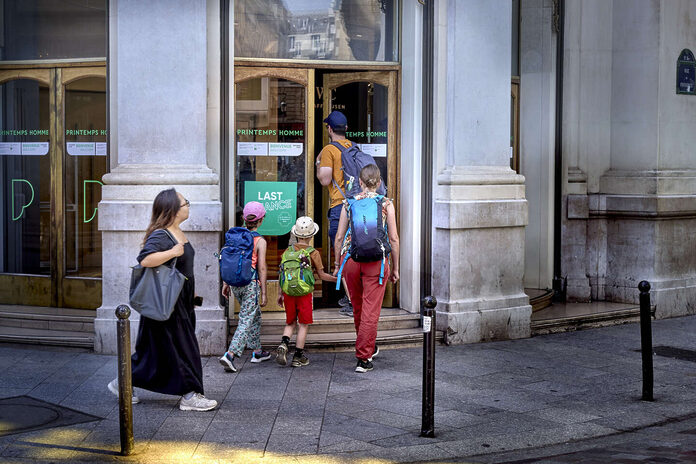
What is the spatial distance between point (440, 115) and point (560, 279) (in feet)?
11.7

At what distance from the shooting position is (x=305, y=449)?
6.63 m

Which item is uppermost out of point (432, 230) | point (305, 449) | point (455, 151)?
point (455, 151)

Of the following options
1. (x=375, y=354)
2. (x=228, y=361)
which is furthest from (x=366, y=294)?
(x=228, y=361)

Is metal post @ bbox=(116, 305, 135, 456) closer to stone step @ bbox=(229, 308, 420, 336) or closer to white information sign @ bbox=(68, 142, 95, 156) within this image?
stone step @ bbox=(229, 308, 420, 336)

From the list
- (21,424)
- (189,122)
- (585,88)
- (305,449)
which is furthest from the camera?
(585,88)

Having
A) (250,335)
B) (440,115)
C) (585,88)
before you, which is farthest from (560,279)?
(250,335)

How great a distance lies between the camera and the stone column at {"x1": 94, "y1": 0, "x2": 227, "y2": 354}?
31.8 ft

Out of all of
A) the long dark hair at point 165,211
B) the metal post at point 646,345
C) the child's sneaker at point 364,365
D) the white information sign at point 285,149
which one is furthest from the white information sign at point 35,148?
the metal post at point 646,345

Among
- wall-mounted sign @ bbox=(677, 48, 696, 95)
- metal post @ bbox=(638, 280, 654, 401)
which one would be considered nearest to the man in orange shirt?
metal post @ bbox=(638, 280, 654, 401)

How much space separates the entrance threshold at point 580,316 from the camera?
11.5m

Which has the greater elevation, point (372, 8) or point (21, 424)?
point (372, 8)

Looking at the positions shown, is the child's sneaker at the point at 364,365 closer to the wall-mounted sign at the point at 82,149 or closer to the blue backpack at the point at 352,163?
the blue backpack at the point at 352,163

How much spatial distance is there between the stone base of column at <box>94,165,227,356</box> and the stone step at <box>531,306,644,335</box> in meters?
3.93

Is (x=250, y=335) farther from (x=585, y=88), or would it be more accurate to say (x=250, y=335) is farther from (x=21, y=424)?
(x=585, y=88)
